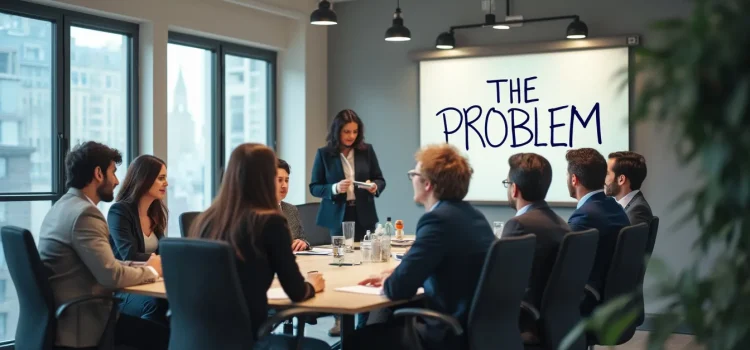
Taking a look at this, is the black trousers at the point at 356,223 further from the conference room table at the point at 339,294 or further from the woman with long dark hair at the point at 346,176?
the conference room table at the point at 339,294

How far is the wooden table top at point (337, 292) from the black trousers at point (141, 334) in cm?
28

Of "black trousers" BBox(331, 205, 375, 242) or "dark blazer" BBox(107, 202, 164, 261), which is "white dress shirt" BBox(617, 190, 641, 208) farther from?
"dark blazer" BBox(107, 202, 164, 261)

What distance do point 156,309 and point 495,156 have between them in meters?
3.84

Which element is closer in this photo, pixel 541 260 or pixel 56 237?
pixel 56 237

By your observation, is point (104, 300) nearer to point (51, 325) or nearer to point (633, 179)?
point (51, 325)

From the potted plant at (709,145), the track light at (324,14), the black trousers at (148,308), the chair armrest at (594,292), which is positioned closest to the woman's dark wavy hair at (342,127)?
Answer: the track light at (324,14)

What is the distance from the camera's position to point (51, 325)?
10.8 ft

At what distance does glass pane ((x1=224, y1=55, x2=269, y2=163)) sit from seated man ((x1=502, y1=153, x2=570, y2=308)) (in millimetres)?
4031

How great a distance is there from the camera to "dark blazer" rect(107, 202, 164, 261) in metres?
3.91

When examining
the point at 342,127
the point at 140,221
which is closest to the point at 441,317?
the point at 140,221

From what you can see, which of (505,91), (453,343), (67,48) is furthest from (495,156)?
(453,343)

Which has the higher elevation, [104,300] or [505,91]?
[505,91]

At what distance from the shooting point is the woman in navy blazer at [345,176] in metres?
5.70

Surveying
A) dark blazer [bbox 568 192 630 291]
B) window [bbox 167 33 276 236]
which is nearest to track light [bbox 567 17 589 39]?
dark blazer [bbox 568 192 630 291]
